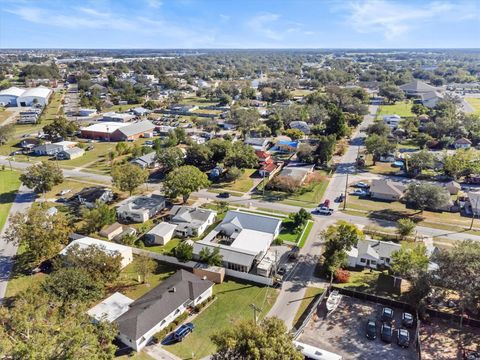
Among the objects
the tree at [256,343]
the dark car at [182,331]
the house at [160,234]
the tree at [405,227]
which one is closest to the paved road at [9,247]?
the house at [160,234]

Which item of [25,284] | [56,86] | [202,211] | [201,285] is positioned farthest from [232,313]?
[56,86]

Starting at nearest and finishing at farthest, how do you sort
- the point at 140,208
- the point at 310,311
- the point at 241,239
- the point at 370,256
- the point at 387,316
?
1. the point at 387,316
2. the point at 310,311
3. the point at 370,256
4. the point at 241,239
5. the point at 140,208

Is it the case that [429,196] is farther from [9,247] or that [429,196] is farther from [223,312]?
[9,247]

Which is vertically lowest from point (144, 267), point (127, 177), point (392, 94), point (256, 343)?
point (144, 267)

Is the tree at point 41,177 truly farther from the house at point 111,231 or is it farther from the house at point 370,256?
the house at point 370,256

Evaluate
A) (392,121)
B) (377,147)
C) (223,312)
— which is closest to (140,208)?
(223,312)
